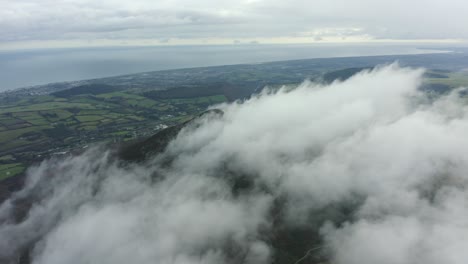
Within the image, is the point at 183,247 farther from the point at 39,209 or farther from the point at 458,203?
the point at 458,203

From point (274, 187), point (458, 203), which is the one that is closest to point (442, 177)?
point (458, 203)

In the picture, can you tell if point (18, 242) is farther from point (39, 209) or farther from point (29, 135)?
point (29, 135)

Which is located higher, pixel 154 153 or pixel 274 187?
pixel 154 153

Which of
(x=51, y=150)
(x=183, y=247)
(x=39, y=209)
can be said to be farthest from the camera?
(x=51, y=150)

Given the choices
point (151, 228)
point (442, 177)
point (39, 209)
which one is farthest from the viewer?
point (442, 177)

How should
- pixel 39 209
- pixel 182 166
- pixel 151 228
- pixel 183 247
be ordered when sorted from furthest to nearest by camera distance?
pixel 182 166
pixel 39 209
pixel 151 228
pixel 183 247

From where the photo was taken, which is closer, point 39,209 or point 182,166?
point 39,209

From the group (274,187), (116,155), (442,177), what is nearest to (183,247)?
(274,187)

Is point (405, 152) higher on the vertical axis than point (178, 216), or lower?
higher

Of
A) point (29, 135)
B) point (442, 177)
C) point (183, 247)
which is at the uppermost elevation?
point (29, 135)
